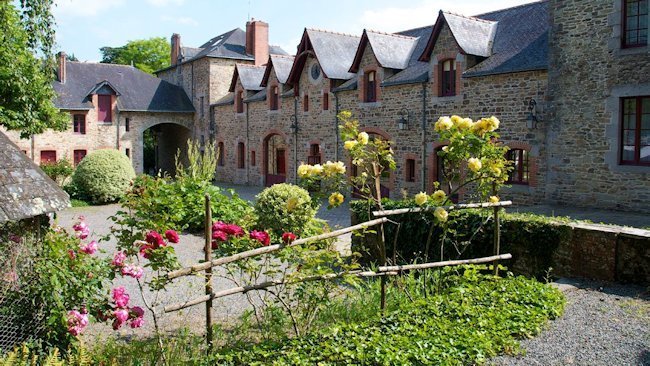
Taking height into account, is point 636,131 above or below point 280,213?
above

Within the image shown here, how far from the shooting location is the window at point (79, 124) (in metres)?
30.3

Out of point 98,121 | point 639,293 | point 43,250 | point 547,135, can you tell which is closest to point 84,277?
point 43,250

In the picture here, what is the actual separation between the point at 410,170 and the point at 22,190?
1482cm

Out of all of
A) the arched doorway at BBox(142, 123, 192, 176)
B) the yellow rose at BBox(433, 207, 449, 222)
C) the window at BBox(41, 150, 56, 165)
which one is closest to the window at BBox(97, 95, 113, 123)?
the window at BBox(41, 150, 56, 165)

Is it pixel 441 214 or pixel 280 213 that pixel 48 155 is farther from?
pixel 441 214

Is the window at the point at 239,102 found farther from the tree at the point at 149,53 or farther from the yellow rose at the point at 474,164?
the tree at the point at 149,53

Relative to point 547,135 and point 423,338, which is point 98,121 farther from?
point 423,338

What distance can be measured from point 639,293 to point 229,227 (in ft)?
16.6

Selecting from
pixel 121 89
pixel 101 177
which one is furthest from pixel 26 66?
pixel 121 89

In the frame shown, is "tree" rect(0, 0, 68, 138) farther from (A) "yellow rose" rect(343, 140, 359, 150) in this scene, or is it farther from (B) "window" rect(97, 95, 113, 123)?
(B) "window" rect(97, 95, 113, 123)

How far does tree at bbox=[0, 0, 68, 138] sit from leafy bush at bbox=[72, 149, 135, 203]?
4885mm

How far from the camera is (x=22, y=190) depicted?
5355 millimetres

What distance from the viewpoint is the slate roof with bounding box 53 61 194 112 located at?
30328 millimetres

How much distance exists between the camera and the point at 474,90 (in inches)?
656
